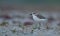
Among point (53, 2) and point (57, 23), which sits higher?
point (53, 2)

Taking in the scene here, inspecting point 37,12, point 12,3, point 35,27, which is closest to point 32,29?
point 35,27

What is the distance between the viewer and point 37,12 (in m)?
3.21

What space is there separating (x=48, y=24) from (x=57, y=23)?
4.9 inches

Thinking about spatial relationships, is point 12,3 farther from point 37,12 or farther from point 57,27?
point 57,27

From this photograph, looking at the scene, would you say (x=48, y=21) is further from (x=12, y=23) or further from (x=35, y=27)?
(x=12, y=23)

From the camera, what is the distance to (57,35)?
314 centimetres

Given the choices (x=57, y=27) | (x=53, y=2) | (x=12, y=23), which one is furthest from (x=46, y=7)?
(x=12, y=23)

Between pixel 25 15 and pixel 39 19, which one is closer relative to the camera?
pixel 39 19

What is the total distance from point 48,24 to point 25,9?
0.39 m

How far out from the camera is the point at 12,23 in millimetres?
3244

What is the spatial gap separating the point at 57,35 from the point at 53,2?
1.52ft

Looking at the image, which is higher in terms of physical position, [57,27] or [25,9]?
[25,9]

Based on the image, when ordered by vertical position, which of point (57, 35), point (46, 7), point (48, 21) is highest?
point (46, 7)

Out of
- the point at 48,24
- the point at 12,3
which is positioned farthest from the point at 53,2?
the point at 12,3
